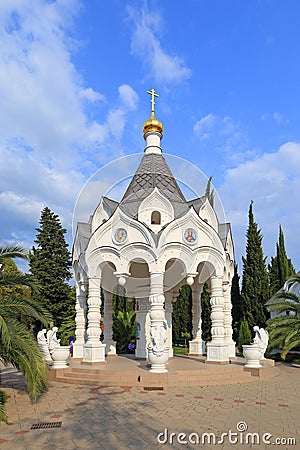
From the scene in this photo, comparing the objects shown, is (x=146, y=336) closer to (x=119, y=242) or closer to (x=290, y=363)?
(x=119, y=242)

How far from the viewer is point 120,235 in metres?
13.1

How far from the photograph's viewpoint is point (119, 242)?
13.0 metres

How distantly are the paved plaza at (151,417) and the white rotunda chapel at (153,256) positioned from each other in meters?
2.06

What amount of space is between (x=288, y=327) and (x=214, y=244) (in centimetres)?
520

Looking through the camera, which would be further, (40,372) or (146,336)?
(146,336)

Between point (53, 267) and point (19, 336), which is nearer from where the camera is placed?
point (19, 336)

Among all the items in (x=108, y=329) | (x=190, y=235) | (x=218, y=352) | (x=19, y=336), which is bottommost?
(x=218, y=352)

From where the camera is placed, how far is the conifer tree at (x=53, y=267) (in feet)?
83.4

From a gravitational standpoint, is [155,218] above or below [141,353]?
above

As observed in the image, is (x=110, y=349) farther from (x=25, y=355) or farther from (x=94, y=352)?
(x=25, y=355)

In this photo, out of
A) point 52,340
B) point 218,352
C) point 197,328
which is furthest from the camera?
point 197,328

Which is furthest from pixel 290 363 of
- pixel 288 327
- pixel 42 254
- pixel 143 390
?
pixel 42 254

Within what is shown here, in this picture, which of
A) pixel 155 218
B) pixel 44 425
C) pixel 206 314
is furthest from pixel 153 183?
pixel 206 314

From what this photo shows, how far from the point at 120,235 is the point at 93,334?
342cm
